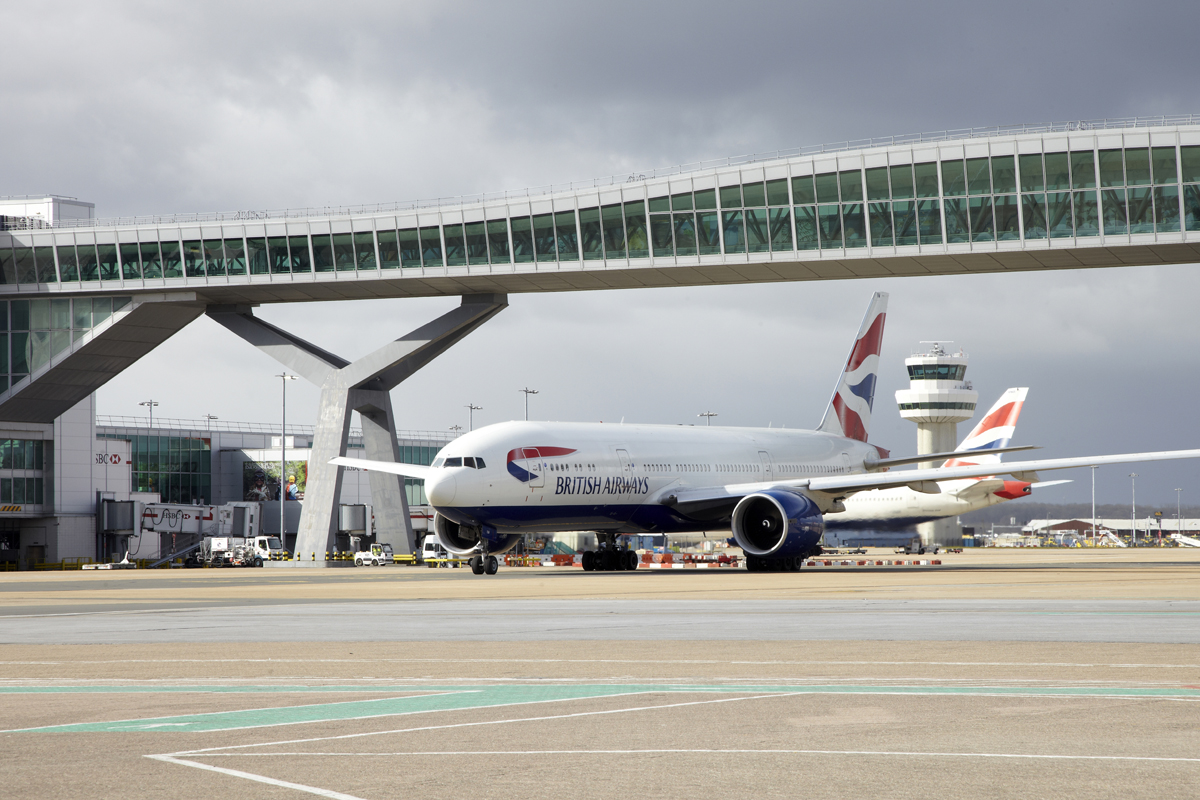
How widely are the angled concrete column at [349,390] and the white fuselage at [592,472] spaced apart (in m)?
15.1

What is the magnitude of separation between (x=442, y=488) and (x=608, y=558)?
9200mm

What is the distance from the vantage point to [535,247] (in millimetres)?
53000

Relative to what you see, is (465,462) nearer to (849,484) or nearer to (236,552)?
(849,484)

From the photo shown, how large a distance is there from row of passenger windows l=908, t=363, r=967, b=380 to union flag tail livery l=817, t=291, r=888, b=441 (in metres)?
66.6

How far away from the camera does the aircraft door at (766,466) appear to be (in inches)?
1884

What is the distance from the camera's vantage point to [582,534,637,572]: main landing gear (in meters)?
43.9

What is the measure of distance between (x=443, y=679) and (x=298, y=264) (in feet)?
157

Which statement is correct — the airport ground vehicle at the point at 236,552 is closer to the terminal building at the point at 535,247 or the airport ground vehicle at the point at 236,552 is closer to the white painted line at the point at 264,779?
the terminal building at the point at 535,247

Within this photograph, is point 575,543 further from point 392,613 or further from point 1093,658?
point 1093,658

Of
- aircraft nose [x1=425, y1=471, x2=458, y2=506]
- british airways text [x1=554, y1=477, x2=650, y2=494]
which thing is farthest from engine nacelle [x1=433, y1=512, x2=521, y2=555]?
british airways text [x1=554, y1=477, x2=650, y2=494]

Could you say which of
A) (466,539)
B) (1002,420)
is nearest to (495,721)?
(466,539)

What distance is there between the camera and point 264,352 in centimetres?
5850

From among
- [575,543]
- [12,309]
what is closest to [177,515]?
[12,309]

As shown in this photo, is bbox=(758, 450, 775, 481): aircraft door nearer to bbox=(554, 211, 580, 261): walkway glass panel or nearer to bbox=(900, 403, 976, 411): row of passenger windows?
bbox=(554, 211, 580, 261): walkway glass panel
